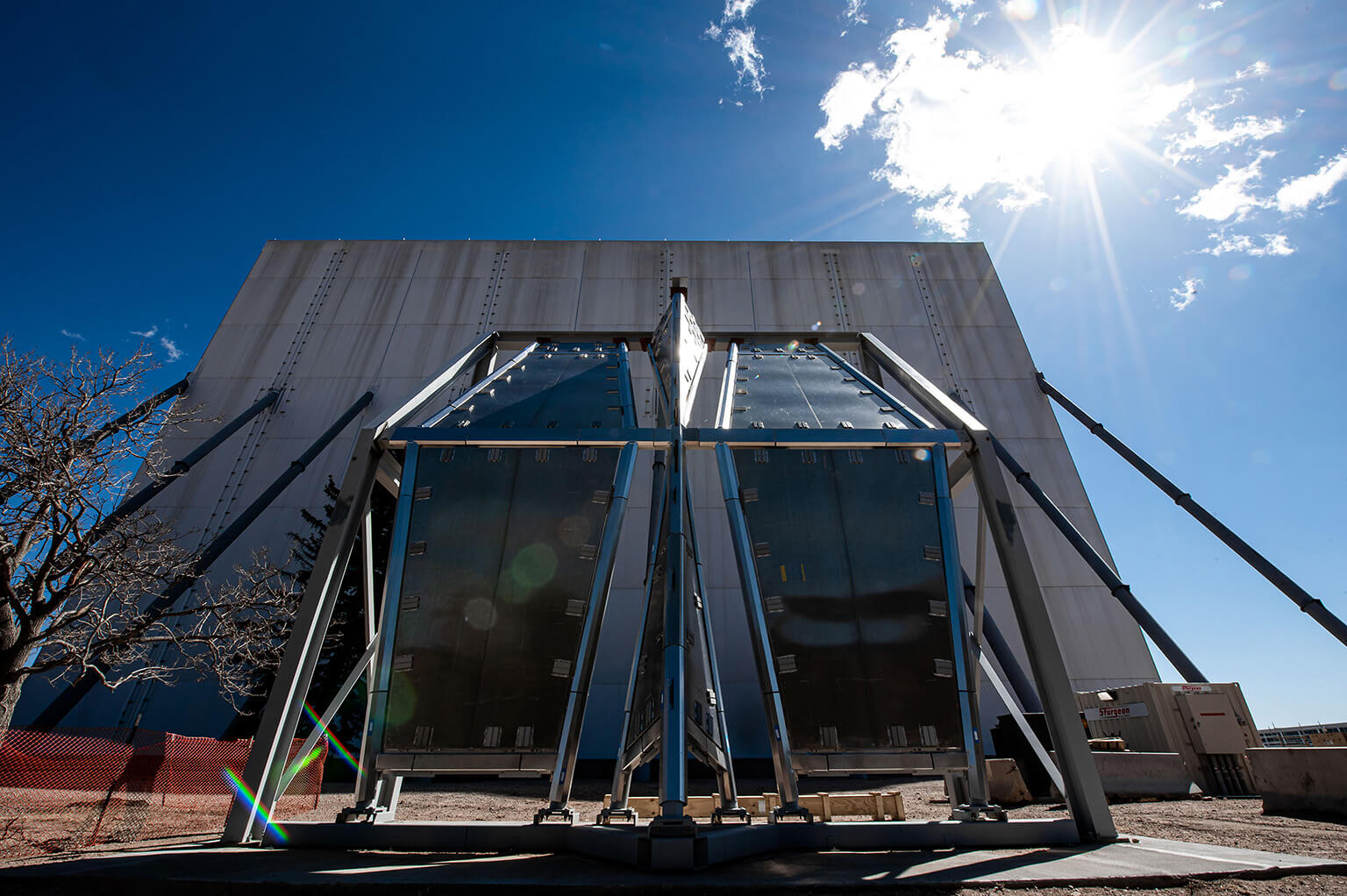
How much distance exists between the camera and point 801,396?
6.60 metres

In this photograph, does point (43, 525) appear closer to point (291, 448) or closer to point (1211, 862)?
point (291, 448)

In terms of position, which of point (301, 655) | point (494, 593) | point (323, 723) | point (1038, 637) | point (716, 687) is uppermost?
point (494, 593)

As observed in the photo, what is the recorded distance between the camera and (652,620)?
16.8 ft

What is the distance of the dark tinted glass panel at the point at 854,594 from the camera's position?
455 centimetres

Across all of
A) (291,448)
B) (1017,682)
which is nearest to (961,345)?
(1017,682)

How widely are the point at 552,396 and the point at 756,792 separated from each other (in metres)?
6.93

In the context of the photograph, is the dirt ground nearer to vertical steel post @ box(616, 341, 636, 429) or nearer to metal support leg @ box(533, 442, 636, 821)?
metal support leg @ box(533, 442, 636, 821)

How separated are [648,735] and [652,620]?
987mm

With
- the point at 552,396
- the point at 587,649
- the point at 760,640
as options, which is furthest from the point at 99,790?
the point at 760,640

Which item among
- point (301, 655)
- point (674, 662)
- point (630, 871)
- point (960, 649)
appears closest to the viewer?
point (630, 871)

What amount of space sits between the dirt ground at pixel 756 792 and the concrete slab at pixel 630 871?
180 millimetres

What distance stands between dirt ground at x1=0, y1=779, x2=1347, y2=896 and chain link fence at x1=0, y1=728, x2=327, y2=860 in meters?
0.03

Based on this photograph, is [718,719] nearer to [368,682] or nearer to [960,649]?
[960,649]

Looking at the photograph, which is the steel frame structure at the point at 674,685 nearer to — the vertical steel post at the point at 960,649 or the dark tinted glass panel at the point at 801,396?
the vertical steel post at the point at 960,649
